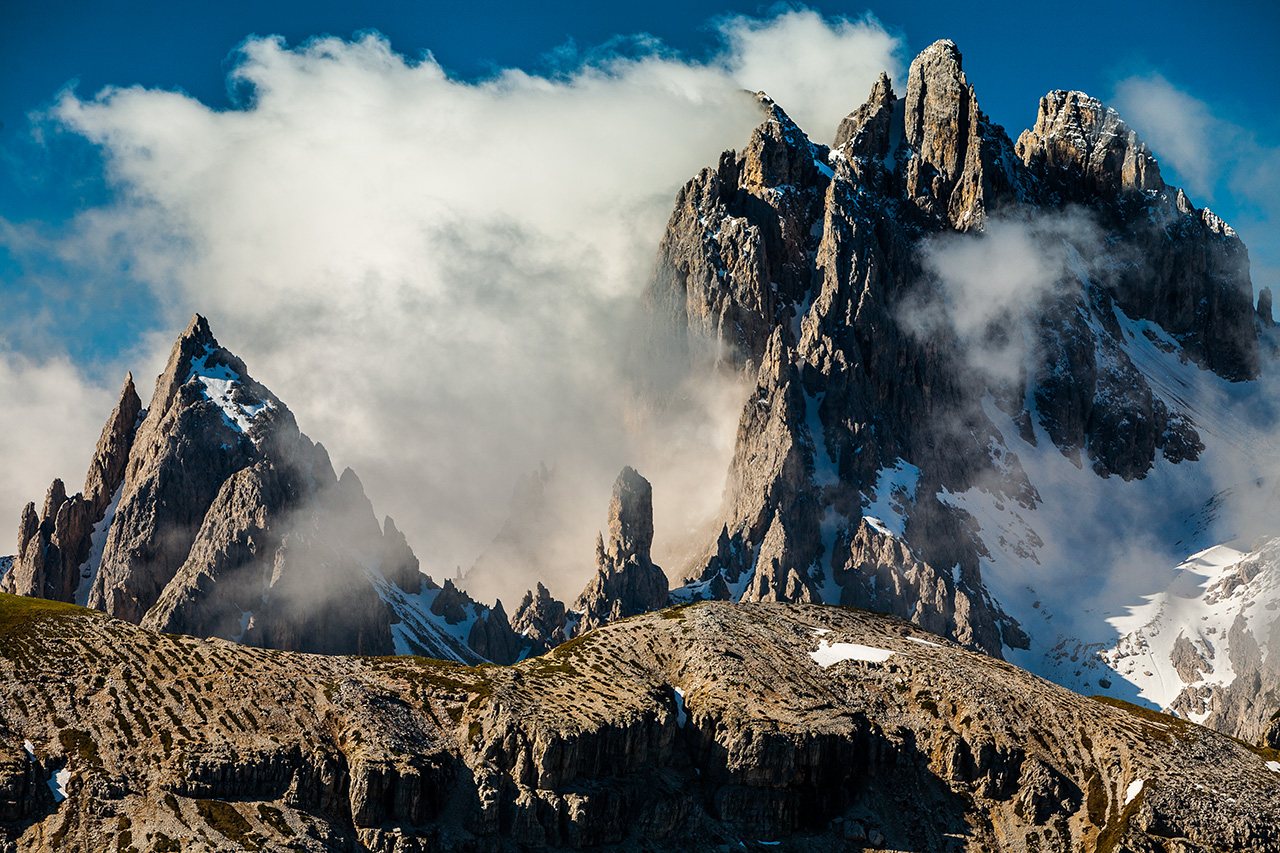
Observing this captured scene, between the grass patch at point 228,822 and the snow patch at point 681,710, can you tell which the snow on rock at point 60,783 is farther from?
the snow patch at point 681,710

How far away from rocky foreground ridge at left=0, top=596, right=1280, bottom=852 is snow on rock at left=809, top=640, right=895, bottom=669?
1.89m

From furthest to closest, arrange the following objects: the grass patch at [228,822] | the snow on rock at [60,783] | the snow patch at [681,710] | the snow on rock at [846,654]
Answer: the snow on rock at [846,654]
the snow patch at [681,710]
the grass patch at [228,822]
the snow on rock at [60,783]

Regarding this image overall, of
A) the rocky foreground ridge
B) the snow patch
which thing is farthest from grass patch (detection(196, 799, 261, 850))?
the snow patch

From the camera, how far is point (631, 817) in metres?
158

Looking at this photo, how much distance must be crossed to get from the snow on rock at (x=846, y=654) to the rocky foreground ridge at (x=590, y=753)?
1.89 m

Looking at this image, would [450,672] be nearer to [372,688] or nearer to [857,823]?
[372,688]

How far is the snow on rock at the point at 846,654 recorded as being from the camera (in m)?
192

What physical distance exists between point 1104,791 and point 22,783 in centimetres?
13616

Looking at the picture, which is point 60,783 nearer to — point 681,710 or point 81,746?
point 81,746

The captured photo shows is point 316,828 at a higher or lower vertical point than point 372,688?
lower

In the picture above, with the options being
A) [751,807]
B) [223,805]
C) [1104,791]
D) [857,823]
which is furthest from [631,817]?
[1104,791]

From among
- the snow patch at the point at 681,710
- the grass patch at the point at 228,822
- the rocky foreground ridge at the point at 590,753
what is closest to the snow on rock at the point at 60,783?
the rocky foreground ridge at the point at 590,753

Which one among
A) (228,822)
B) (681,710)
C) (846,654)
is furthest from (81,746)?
(846,654)

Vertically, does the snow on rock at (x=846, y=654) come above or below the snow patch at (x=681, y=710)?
above
